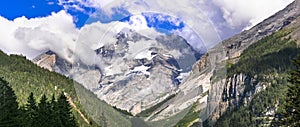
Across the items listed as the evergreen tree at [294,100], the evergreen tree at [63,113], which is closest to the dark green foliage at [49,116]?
the evergreen tree at [63,113]

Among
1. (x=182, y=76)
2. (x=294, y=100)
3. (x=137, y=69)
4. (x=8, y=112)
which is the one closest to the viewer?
(x=182, y=76)

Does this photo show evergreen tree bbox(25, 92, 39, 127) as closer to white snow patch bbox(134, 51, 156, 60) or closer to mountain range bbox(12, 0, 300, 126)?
mountain range bbox(12, 0, 300, 126)

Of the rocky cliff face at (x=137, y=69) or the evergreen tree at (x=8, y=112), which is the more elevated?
the evergreen tree at (x=8, y=112)

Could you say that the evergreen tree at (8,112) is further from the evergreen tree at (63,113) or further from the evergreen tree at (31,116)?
the evergreen tree at (63,113)

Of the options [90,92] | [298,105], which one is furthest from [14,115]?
[90,92]

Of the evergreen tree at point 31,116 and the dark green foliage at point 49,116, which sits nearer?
the dark green foliage at point 49,116

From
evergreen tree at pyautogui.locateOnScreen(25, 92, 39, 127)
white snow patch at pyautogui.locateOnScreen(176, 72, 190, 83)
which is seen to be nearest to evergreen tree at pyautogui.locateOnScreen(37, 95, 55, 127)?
evergreen tree at pyautogui.locateOnScreen(25, 92, 39, 127)

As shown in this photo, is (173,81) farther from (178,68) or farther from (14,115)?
(14,115)

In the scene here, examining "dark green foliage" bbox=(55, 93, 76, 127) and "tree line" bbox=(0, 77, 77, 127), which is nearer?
"tree line" bbox=(0, 77, 77, 127)

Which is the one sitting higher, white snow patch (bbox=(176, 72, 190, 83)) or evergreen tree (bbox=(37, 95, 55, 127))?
evergreen tree (bbox=(37, 95, 55, 127))

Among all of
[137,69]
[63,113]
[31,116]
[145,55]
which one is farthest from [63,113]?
[145,55]

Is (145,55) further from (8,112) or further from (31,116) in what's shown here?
(31,116)
